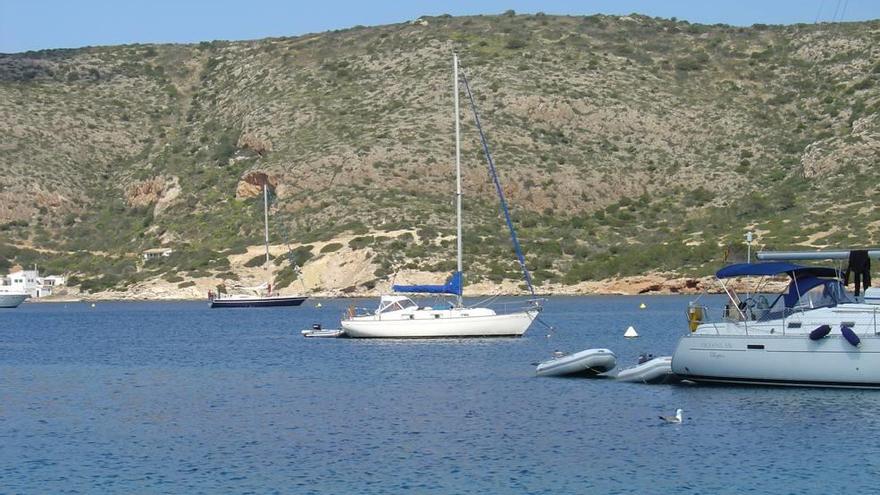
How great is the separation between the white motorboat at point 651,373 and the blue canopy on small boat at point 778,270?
11.1 ft

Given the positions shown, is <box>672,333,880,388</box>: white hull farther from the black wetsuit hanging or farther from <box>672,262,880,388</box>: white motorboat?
the black wetsuit hanging

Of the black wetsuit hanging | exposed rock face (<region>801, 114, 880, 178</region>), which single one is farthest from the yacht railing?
exposed rock face (<region>801, 114, 880, 178</region>)

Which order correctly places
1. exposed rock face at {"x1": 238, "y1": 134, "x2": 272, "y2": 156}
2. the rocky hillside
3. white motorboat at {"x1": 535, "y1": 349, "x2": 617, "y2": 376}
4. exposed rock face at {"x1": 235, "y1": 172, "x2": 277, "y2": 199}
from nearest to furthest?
white motorboat at {"x1": 535, "y1": 349, "x2": 617, "y2": 376} → the rocky hillside → exposed rock face at {"x1": 235, "y1": 172, "x2": 277, "y2": 199} → exposed rock face at {"x1": 238, "y1": 134, "x2": 272, "y2": 156}

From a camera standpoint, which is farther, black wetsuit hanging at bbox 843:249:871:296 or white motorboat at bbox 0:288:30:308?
white motorboat at bbox 0:288:30:308

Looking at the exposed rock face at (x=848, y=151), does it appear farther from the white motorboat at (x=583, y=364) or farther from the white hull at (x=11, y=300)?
the white motorboat at (x=583, y=364)

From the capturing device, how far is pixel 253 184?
123 m

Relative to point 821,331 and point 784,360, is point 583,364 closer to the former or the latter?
point 784,360

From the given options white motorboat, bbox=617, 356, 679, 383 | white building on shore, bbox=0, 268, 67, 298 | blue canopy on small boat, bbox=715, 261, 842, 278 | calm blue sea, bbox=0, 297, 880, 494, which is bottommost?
calm blue sea, bbox=0, 297, 880, 494

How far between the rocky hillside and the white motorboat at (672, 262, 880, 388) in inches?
2306

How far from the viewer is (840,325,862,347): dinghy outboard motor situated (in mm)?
35406

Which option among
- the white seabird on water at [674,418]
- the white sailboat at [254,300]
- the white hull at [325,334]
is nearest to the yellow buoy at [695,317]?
the white seabird on water at [674,418]

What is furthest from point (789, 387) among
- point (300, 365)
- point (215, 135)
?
point (215, 135)

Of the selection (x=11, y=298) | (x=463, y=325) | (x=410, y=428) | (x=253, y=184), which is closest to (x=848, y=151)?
(x=253, y=184)

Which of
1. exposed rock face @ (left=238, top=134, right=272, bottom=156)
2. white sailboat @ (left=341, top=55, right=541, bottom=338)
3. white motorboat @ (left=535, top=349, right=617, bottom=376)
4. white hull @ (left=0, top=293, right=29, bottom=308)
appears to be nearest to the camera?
white motorboat @ (left=535, top=349, right=617, bottom=376)
